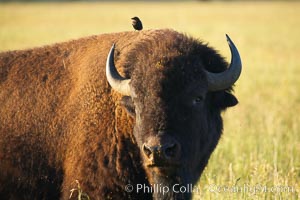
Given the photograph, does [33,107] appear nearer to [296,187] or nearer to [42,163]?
[42,163]

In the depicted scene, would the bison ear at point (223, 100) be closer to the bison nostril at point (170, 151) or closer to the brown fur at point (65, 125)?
the brown fur at point (65, 125)

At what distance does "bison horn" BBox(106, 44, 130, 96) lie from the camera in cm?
555

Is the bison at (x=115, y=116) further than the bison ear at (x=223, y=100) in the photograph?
No

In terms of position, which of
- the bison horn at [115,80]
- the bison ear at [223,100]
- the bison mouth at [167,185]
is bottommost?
the bison mouth at [167,185]

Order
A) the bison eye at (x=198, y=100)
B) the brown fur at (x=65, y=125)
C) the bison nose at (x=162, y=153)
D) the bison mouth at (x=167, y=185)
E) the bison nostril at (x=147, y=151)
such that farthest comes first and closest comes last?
the brown fur at (x=65, y=125), the bison eye at (x=198, y=100), the bison mouth at (x=167, y=185), the bison nostril at (x=147, y=151), the bison nose at (x=162, y=153)

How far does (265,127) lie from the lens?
36.0ft

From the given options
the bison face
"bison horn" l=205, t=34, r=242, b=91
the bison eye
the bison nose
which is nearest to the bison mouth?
the bison face

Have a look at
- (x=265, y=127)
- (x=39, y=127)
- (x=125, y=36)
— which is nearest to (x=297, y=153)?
(x=265, y=127)

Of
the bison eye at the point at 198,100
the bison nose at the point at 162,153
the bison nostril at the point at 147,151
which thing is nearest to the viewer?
the bison nose at the point at 162,153

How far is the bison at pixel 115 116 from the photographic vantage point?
17.3 ft

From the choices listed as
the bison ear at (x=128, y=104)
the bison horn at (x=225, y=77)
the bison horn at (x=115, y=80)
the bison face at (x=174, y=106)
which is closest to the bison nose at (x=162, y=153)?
the bison face at (x=174, y=106)

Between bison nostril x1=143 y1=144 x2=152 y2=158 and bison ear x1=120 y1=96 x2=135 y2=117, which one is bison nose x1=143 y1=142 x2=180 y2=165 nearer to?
bison nostril x1=143 y1=144 x2=152 y2=158

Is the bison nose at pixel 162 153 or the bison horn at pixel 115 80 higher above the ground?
the bison horn at pixel 115 80

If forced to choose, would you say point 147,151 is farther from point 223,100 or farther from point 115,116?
point 223,100
